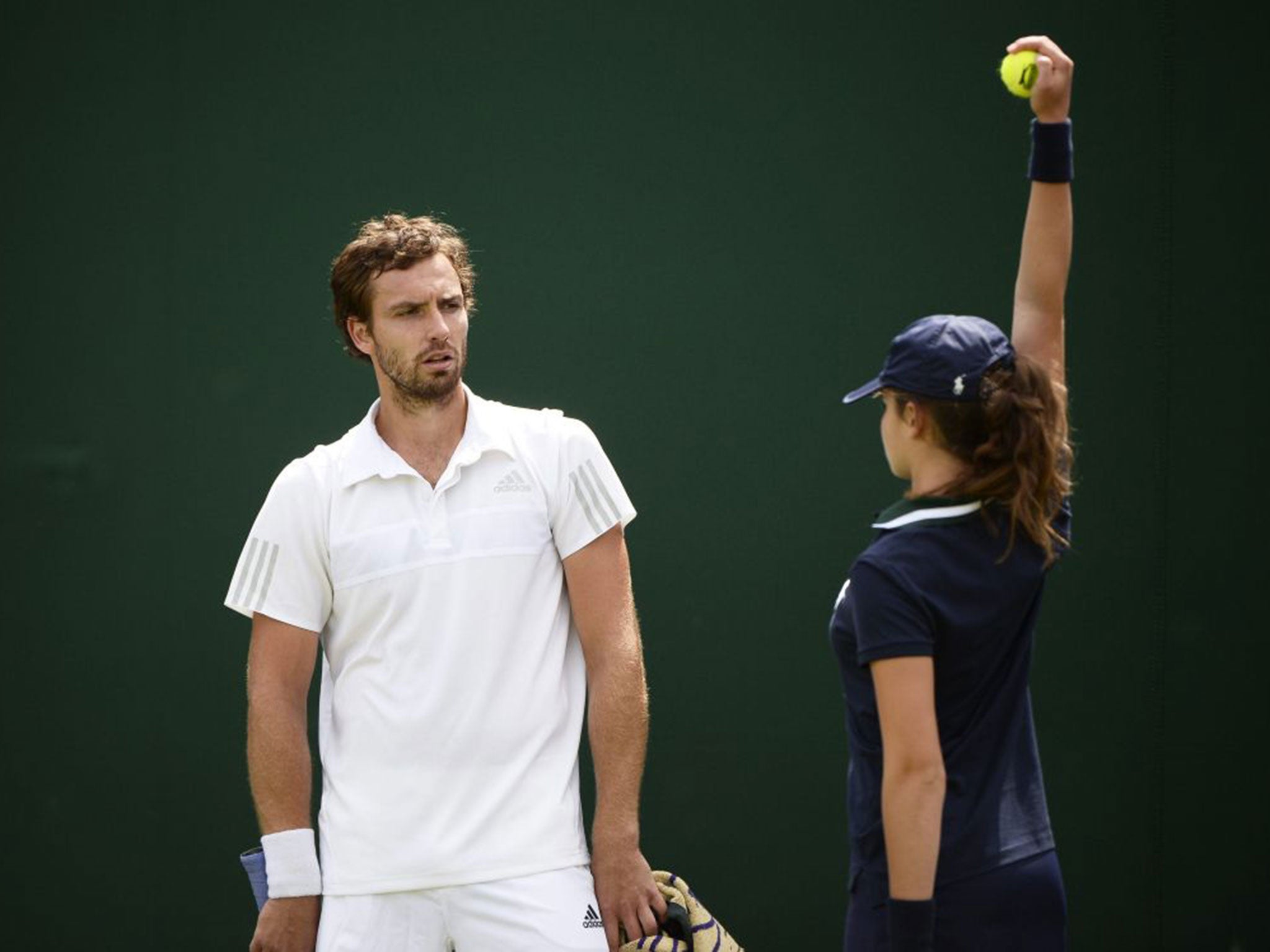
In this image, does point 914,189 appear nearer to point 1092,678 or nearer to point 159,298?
point 1092,678

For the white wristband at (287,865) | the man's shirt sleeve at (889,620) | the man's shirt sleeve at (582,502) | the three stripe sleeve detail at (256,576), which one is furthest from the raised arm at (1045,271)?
the white wristband at (287,865)

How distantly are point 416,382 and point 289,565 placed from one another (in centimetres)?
40

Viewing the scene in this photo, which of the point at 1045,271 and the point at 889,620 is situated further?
the point at 1045,271

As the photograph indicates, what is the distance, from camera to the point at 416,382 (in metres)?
3.30

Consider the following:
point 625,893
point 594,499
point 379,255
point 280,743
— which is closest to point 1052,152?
point 594,499

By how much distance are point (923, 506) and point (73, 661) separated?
2.57m

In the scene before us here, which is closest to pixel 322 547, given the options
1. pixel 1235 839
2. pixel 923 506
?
pixel 923 506

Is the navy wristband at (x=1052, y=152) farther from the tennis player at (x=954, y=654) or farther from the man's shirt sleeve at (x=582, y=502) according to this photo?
the man's shirt sleeve at (x=582, y=502)

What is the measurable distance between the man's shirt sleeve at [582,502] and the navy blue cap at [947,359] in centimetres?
86

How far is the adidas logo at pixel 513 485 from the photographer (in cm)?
326

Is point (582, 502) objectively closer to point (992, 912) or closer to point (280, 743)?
point (280, 743)

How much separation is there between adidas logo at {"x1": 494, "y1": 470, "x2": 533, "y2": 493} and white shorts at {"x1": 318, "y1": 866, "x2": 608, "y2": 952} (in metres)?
0.68

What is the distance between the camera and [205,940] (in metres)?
4.39

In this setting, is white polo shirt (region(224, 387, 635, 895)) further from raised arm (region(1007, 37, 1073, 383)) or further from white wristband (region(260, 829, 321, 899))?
raised arm (region(1007, 37, 1073, 383))
